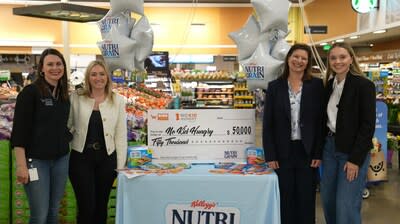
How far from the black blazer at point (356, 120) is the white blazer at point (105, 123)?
60.2 inches

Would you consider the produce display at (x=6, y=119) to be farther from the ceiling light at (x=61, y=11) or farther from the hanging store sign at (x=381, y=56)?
the hanging store sign at (x=381, y=56)

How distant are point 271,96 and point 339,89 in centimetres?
48

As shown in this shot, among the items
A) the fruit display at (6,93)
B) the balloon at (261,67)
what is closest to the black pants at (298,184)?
the balloon at (261,67)

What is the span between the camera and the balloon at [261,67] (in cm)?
321

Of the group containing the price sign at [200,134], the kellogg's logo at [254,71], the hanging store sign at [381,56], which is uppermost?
the hanging store sign at [381,56]

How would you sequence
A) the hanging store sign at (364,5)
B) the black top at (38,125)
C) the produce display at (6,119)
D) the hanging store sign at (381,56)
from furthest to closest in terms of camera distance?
the hanging store sign at (381,56) < the hanging store sign at (364,5) < the produce display at (6,119) < the black top at (38,125)

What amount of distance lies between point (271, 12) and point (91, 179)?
1805mm

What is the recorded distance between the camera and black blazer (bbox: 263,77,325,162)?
292cm

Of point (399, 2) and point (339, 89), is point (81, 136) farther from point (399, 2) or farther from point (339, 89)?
point (399, 2)

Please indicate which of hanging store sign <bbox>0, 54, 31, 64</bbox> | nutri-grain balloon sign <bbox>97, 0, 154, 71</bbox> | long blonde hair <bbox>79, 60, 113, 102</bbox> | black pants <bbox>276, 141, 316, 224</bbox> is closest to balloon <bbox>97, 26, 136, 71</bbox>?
nutri-grain balloon sign <bbox>97, 0, 154, 71</bbox>

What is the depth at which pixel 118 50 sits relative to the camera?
3471 mm

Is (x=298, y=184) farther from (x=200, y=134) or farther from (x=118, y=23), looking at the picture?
(x=118, y=23)

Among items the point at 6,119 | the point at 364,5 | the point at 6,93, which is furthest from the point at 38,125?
the point at 364,5

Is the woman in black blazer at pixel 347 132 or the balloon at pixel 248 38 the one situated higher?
the balloon at pixel 248 38
